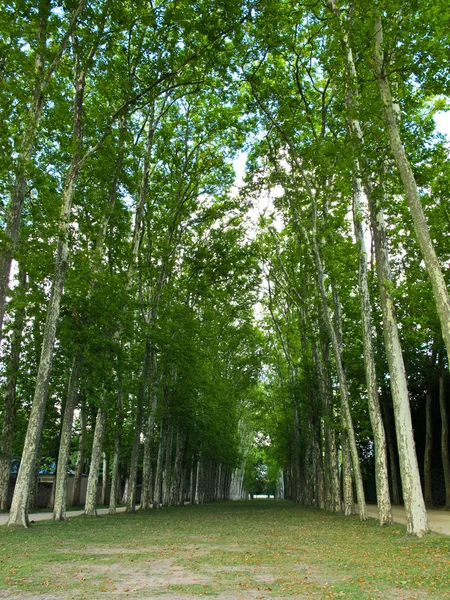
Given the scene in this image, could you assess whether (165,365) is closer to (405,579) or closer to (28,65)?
(28,65)

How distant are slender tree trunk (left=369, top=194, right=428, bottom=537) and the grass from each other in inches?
19.3

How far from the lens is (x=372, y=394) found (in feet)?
43.5

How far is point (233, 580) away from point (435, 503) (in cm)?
2365

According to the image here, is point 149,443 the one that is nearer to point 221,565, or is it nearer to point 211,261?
point 211,261

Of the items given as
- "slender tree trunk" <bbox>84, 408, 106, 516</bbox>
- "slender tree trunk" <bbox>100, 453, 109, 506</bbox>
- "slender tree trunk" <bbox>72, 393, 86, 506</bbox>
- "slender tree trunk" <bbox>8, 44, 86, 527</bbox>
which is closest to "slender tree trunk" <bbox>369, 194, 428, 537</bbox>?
"slender tree trunk" <bbox>8, 44, 86, 527</bbox>

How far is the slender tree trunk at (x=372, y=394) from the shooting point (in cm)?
1266

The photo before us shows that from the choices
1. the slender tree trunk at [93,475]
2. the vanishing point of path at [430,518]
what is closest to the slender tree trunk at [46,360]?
the vanishing point of path at [430,518]

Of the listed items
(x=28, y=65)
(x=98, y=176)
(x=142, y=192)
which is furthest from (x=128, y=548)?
(x=142, y=192)

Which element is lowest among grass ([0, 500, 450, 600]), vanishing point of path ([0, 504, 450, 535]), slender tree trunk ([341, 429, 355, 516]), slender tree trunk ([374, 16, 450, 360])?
vanishing point of path ([0, 504, 450, 535])

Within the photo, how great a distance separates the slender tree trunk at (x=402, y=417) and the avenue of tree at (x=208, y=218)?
1.9 inches

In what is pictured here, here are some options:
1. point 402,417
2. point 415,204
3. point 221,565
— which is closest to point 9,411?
point 221,565

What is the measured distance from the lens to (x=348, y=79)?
1159 centimetres

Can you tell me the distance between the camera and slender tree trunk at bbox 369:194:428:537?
10.0 m

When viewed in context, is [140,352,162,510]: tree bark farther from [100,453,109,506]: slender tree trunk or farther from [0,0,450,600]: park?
[100,453,109,506]: slender tree trunk
